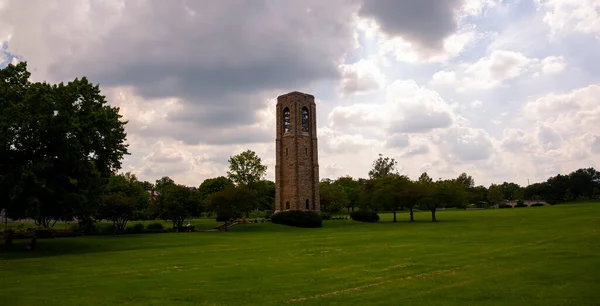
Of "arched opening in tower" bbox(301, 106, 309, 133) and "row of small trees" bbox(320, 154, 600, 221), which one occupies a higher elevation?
"arched opening in tower" bbox(301, 106, 309, 133)

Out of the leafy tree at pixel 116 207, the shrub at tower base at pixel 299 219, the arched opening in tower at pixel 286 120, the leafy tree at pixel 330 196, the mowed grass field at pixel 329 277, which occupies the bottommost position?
the mowed grass field at pixel 329 277

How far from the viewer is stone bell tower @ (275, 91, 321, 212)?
69.4m

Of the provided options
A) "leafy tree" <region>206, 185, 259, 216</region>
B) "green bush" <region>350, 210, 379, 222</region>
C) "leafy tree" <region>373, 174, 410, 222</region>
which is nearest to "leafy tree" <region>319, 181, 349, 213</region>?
"leafy tree" <region>373, 174, 410, 222</region>

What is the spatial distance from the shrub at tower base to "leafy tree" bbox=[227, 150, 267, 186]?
24226 millimetres

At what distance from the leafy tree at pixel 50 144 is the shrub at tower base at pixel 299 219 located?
2854 centimetres

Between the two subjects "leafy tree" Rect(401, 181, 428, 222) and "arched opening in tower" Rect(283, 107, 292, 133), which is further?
"arched opening in tower" Rect(283, 107, 292, 133)

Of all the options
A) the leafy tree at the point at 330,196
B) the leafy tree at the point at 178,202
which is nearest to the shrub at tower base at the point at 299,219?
the leafy tree at the point at 178,202

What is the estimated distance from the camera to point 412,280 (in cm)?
1502

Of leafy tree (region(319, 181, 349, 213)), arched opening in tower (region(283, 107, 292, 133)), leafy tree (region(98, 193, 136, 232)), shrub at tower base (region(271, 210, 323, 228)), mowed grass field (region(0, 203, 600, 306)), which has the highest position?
arched opening in tower (region(283, 107, 292, 133))

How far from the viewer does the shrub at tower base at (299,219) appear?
190 feet

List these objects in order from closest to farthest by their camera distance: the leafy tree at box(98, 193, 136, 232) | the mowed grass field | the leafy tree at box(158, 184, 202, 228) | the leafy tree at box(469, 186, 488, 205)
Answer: the mowed grass field < the leafy tree at box(98, 193, 136, 232) < the leafy tree at box(158, 184, 202, 228) < the leafy tree at box(469, 186, 488, 205)

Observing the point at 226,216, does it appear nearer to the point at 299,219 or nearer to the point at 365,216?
the point at 299,219

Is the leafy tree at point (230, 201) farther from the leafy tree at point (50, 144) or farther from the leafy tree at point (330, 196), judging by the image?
the leafy tree at point (330, 196)

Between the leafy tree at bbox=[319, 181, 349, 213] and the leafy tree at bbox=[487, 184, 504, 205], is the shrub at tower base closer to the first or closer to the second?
the leafy tree at bbox=[319, 181, 349, 213]
